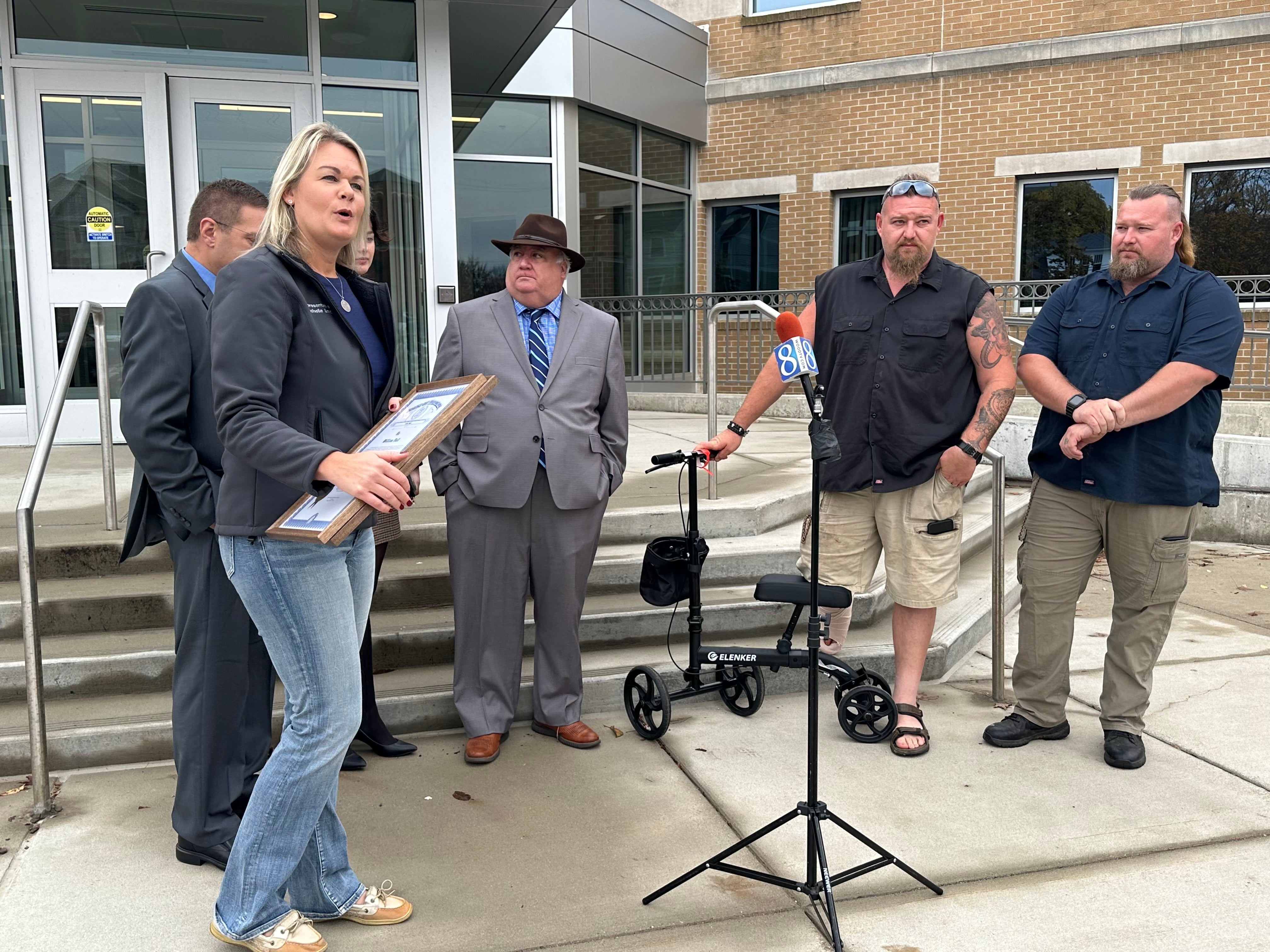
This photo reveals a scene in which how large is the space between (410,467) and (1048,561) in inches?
116

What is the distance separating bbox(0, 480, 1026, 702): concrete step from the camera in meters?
4.09

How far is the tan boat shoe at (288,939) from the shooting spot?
8.45ft

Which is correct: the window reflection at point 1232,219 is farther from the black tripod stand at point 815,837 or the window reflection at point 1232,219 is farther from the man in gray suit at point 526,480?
the black tripod stand at point 815,837

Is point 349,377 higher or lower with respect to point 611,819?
higher

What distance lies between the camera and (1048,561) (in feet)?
13.6

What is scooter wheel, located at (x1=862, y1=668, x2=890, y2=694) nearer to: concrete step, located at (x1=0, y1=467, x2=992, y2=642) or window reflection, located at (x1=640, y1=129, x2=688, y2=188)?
concrete step, located at (x1=0, y1=467, x2=992, y2=642)

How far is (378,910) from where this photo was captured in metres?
2.81

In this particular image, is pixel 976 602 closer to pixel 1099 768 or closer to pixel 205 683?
pixel 1099 768

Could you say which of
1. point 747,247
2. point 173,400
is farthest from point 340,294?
point 747,247

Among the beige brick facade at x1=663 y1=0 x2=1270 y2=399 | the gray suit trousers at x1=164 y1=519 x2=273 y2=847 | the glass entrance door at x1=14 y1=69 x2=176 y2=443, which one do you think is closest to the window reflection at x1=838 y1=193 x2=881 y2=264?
the beige brick facade at x1=663 y1=0 x2=1270 y2=399

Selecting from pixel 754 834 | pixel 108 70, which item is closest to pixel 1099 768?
pixel 754 834

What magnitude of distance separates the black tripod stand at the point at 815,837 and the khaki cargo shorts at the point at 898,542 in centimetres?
126

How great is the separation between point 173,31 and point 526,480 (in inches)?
228

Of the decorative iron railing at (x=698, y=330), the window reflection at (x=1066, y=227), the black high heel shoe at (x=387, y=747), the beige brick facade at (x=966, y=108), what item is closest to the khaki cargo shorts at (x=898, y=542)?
the black high heel shoe at (x=387, y=747)
